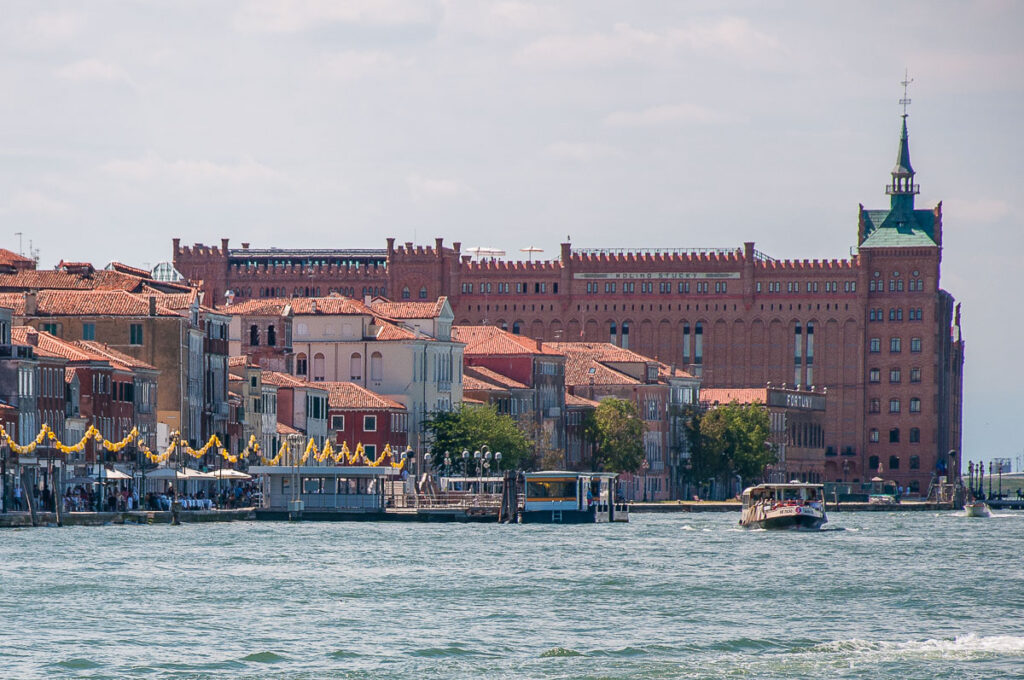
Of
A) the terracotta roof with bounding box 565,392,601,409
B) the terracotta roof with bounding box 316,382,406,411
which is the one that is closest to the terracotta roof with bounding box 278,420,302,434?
the terracotta roof with bounding box 316,382,406,411

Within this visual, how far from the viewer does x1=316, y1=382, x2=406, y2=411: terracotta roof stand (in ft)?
455

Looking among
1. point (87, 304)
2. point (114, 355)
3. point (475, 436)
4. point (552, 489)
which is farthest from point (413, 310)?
point (552, 489)

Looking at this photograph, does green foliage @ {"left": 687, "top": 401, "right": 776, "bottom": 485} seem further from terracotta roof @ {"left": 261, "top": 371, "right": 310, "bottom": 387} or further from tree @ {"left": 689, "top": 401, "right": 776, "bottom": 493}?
terracotta roof @ {"left": 261, "top": 371, "right": 310, "bottom": 387}

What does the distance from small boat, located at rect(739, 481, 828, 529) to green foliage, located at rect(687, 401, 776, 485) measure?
6076cm

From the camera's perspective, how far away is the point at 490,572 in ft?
226

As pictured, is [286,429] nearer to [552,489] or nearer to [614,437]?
[552,489]

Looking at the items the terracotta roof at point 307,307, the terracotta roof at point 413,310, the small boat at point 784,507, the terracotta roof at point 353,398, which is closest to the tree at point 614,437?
the terracotta roof at point 413,310

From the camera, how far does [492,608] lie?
56.5 metres

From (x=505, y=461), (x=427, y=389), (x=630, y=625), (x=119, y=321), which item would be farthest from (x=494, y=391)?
(x=630, y=625)

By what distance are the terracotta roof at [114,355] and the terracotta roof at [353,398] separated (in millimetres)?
21977

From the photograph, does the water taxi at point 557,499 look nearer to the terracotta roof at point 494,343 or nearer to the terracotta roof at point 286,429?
the terracotta roof at point 286,429

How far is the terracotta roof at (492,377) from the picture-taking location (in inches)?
6137

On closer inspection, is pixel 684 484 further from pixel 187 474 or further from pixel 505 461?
pixel 187 474

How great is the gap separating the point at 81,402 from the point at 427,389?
130 ft
